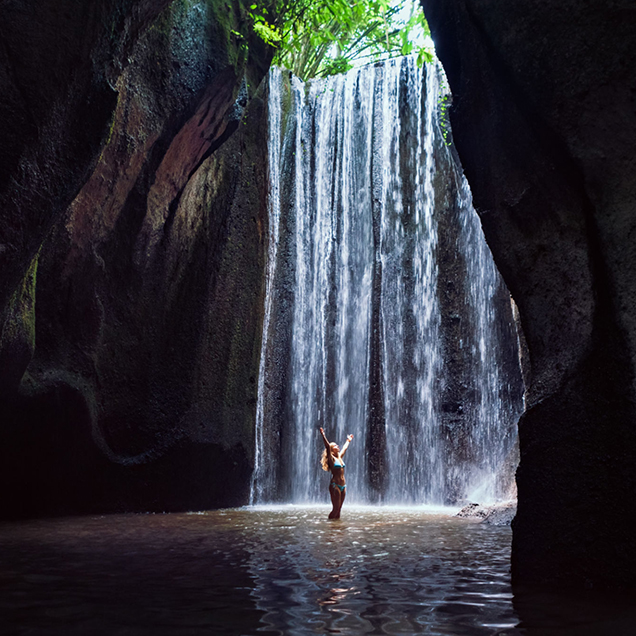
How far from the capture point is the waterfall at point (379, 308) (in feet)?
44.2

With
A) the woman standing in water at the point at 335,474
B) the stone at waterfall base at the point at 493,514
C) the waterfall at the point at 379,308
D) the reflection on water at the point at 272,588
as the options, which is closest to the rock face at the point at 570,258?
the reflection on water at the point at 272,588

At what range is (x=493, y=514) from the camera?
8.02 metres

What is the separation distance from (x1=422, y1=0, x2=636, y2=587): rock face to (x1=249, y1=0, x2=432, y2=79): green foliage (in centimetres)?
643

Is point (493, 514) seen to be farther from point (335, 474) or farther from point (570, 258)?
point (570, 258)

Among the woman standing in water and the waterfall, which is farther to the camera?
the waterfall

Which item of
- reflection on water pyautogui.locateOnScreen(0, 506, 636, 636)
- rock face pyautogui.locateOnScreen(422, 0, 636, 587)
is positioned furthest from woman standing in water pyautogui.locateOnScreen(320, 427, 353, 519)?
rock face pyautogui.locateOnScreen(422, 0, 636, 587)

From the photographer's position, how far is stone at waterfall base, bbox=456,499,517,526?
7.59 metres

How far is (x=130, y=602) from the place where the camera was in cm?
289

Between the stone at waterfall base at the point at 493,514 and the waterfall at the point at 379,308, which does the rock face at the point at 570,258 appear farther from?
the waterfall at the point at 379,308

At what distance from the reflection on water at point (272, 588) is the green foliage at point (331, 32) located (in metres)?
8.04

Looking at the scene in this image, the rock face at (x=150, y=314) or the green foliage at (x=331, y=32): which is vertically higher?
the green foliage at (x=331, y=32)

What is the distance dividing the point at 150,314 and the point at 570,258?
7368 millimetres

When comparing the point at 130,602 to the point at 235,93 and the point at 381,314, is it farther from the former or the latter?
the point at 381,314

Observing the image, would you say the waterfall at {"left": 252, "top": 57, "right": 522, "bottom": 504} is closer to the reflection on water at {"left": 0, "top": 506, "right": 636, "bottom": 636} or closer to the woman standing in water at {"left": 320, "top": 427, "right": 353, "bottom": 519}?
the woman standing in water at {"left": 320, "top": 427, "right": 353, "bottom": 519}
